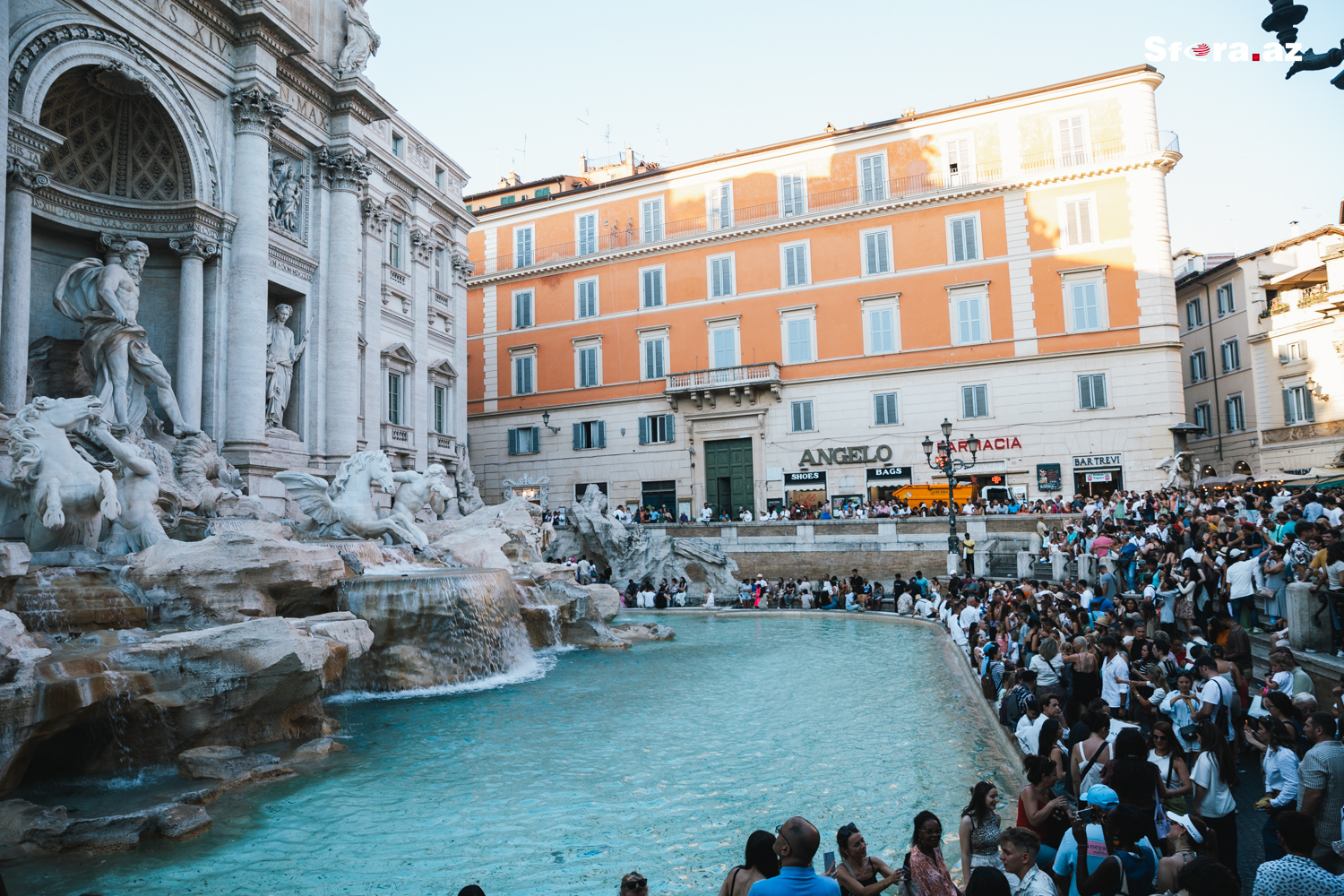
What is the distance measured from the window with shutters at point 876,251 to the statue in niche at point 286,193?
19310 mm

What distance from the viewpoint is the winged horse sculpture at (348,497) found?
572 inches

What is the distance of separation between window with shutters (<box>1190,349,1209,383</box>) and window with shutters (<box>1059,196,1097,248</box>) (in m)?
11.3

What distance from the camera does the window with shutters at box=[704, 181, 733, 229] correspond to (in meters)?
33.4

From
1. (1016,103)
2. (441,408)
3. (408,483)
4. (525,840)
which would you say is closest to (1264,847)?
(525,840)

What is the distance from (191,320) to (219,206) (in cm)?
253

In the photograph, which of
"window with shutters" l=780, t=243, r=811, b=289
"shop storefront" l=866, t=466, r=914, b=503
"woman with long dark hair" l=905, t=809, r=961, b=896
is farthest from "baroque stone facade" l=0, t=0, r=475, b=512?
"shop storefront" l=866, t=466, r=914, b=503

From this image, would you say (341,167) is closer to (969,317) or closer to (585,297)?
(585,297)

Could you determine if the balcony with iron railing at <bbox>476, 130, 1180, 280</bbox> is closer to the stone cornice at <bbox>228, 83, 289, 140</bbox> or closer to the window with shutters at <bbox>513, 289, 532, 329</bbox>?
the window with shutters at <bbox>513, 289, 532, 329</bbox>

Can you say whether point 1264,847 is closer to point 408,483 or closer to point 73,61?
point 408,483

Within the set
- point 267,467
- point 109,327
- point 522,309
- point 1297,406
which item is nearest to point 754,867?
point 109,327

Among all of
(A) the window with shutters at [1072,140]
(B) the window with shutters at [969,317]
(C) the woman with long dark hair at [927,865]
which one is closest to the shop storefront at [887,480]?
(B) the window with shutters at [969,317]

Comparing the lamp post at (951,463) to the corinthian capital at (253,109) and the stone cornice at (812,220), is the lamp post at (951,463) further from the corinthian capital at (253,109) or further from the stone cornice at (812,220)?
the corinthian capital at (253,109)

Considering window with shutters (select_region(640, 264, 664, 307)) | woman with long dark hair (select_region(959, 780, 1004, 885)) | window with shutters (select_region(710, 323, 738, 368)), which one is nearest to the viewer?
woman with long dark hair (select_region(959, 780, 1004, 885))

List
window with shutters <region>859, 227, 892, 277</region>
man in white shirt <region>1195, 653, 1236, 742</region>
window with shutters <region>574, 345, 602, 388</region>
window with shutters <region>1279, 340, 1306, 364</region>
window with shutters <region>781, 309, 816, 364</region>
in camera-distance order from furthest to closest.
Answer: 1. window with shutters <region>574, 345, 602, 388</region>
2. window with shutters <region>781, 309, 816, 364</region>
3. window with shutters <region>859, 227, 892, 277</region>
4. window with shutters <region>1279, 340, 1306, 364</region>
5. man in white shirt <region>1195, 653, 1236, 742</region>
